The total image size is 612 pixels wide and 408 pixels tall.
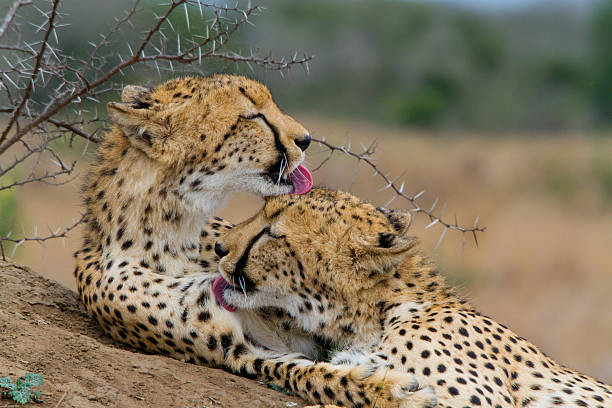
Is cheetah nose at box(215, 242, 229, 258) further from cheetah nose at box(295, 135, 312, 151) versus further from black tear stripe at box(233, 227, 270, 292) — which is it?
cheetah nose at box(295, 135, 312, 151)

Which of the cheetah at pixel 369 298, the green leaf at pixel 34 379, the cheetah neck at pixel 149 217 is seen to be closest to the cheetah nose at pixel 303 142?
the cheetah at pixel 369 298

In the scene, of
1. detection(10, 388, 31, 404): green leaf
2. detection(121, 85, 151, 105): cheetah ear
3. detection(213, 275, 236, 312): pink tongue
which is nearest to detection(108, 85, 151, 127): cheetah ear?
detection(121, 85, 151, 105): cheetah ear

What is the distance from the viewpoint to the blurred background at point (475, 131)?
34.8 ft

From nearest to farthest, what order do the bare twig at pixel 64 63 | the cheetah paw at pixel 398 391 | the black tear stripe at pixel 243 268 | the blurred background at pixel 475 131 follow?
1. the cheetah paw at pixel 398 391
2. the bare twig at pixel 64 63
3. the black tear stripe at pixel 243 268
4. the blurred background at pixel 475 131

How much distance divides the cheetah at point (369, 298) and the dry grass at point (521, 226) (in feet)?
9.37

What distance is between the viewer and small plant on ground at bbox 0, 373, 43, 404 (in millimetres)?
2438

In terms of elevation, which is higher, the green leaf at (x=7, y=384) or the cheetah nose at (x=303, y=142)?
the cheetah nose at (x=303, y=142)

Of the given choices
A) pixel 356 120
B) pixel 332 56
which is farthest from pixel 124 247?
pixel 332 56

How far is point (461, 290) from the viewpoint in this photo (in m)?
3.71

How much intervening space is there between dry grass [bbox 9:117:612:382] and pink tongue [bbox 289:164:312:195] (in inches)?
112

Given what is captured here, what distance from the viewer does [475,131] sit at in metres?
27.5

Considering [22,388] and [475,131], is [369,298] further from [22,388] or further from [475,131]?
[475,131]

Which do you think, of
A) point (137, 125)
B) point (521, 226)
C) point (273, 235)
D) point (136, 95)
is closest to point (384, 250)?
point (273, 235)

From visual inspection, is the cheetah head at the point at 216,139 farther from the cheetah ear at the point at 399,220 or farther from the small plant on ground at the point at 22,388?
the small plant on ground at the point at 22,388
